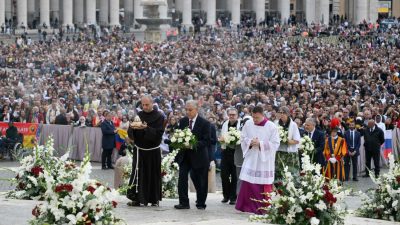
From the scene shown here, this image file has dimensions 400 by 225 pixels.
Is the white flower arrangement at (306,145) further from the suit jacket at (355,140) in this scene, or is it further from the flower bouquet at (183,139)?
the suit jacket at (355,140)

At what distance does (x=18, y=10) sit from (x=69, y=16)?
4.64 meters

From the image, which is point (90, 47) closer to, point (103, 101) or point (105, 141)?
point (103, 101)

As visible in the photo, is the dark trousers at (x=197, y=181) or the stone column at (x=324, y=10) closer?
the dark trousers at (x=197, y=181)

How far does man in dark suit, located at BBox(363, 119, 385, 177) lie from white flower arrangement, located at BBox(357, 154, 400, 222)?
992 centimetres

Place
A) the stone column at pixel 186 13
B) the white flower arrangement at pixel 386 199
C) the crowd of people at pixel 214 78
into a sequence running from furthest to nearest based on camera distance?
the stone column at pixel 186 13 → the crowd of people at pixel 214 78 → the white flower arrangement at pixel 386 199

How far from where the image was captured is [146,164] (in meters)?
18.2

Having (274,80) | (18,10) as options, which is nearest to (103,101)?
(274,80)

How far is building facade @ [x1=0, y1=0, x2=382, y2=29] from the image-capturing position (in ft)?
300

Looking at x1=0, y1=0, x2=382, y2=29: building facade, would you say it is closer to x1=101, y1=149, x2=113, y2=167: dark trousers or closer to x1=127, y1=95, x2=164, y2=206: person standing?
x1=101, y1=149, x2=113, y2=167: dark trousers

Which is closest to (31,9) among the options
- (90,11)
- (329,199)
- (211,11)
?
(90,11)

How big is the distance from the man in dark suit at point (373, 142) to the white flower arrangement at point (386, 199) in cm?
992

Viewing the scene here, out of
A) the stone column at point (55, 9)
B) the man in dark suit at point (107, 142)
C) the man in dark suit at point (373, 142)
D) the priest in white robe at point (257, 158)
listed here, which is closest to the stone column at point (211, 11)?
the stone column at point (55, 9)

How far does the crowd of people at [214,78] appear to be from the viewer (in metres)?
32.4

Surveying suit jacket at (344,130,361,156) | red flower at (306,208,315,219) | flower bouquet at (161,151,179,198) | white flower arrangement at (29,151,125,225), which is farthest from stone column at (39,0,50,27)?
white flower arrangement at (29,151,125,225)
